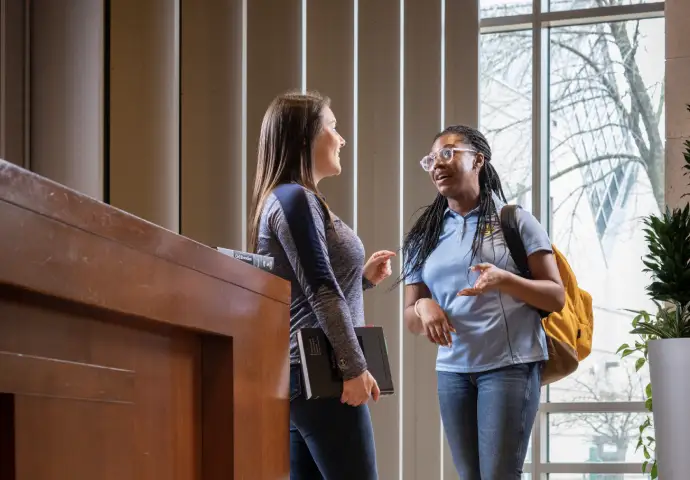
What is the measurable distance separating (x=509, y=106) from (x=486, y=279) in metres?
1.40

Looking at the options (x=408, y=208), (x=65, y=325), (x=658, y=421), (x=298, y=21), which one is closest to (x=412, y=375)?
(x=408, y=208)

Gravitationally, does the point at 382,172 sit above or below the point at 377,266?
above

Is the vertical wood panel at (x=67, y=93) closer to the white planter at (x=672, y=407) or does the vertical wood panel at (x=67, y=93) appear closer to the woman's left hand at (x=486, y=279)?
the woman's left hand at (x=486, y=279)

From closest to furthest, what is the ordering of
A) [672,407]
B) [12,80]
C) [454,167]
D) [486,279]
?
[486,279] → [454,167] → [672,407] → [12,80]

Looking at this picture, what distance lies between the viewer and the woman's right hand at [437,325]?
2.37 m

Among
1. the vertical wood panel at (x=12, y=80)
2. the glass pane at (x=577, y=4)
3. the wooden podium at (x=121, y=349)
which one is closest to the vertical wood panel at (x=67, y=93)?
the vertical wood panel at (x=12, y=80)

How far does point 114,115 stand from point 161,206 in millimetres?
389

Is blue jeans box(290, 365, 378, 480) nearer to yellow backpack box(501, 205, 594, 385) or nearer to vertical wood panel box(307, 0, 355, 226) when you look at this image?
yellow backpack box(501, 205, 594, 385)

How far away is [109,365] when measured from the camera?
84 cm

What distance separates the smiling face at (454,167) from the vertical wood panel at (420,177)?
66 cm

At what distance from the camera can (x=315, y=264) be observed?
5.78 feet

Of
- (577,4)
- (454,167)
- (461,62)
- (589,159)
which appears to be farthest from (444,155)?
(577,4)

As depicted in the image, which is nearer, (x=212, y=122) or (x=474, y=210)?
(x=474, y=210)

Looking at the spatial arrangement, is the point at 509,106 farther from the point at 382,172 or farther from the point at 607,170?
the point at 382,172
